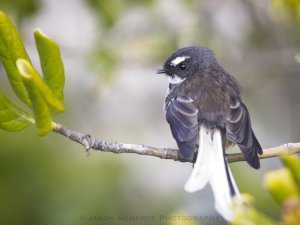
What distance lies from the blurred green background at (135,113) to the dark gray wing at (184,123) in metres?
0.82

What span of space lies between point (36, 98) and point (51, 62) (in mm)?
210

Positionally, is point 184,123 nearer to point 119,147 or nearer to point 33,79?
point 119,147

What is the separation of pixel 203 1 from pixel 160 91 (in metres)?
2.35

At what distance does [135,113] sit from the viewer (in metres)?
8.23

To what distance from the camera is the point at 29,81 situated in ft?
7.81

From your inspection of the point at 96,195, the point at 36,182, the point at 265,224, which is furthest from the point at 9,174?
the point at 265,224

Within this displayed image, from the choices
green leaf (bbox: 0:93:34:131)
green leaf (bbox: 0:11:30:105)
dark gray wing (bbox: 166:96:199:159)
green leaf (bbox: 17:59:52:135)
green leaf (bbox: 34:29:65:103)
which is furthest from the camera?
dark gray wing (bbox: 166:96:199:159)

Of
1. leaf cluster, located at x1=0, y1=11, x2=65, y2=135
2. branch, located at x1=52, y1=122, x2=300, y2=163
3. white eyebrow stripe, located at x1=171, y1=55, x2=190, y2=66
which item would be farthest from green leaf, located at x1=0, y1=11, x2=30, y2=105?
white eyebrow stripe, located at x1=171, y1=55, x2=190, y2=66

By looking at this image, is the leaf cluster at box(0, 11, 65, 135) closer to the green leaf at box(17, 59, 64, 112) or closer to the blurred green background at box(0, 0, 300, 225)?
the green leaf at box(17, 59, 64, 112)

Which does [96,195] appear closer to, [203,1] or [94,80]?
[94,80]

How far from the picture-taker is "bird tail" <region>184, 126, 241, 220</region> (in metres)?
3.19

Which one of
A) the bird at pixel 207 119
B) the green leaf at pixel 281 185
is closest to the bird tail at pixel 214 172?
the bird at pixel 207 119

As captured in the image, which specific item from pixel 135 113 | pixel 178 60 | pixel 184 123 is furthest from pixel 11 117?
pixel 135 113

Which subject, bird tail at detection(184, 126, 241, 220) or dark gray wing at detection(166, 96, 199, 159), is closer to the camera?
bird tail at detection(184, 126, 241, 220)
